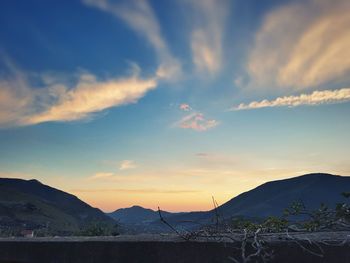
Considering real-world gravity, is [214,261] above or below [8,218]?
below

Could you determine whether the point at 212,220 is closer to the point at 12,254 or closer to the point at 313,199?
the point at 12,254

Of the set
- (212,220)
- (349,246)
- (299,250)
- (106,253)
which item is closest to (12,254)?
(106,253)

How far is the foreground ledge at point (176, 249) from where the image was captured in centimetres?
207

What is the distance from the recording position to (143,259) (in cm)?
247

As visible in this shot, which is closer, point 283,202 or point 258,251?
point 258,251

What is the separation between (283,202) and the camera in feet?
643

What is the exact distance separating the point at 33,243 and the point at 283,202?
203195mm

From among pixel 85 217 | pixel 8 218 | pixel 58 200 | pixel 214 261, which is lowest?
pixel 214 261

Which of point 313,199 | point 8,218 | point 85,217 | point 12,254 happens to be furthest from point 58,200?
point 12,254

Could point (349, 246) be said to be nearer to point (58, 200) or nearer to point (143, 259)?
point (143, 259)

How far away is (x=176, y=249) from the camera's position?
237cm

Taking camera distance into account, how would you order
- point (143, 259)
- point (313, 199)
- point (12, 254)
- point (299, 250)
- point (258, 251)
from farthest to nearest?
point (313, 199) < point (12, 254) < point (143, 259) < point (299, 250) < point (258, 251)

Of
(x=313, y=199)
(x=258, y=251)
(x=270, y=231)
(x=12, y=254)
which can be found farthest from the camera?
(x=313, y=199)

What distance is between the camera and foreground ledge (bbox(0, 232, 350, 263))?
2.07 meters
